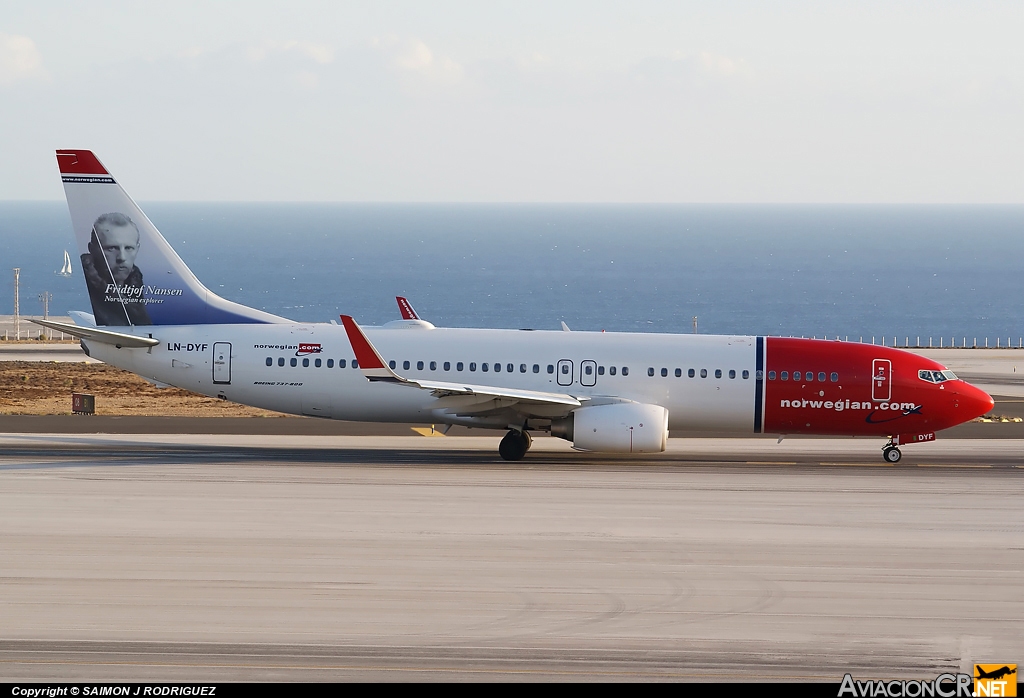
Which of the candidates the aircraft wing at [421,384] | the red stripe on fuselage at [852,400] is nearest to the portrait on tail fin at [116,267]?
the aircraft wing at [421,384]

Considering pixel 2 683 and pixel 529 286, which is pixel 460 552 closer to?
pixel 2 683

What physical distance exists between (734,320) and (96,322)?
112294 millimetres

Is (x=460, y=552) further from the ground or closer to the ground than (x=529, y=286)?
closer to the ground

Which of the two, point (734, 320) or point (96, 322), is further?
point (734, 320)

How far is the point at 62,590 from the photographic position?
18.0 metres

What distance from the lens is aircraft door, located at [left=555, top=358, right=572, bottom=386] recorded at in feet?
103

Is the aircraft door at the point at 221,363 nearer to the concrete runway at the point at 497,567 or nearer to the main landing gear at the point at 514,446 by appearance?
the concrete runway at the point at 497,567

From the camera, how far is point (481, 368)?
31.8 metres

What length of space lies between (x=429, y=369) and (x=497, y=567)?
12.6 m

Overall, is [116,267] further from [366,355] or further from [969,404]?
[969,404]

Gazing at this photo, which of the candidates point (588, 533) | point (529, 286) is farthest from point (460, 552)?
point (529, 286)

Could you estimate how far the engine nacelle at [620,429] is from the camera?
2980cm

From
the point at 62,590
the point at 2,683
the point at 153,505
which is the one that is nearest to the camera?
the point at 2,683

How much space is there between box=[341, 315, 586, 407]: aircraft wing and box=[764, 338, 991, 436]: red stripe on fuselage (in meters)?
5.78
